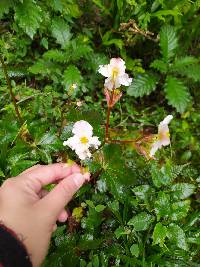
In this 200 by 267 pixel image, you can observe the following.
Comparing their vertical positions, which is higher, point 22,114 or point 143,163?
point 22,114

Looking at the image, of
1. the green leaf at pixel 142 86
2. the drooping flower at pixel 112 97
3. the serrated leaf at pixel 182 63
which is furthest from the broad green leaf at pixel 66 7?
the drooping flower at pixel 112 97

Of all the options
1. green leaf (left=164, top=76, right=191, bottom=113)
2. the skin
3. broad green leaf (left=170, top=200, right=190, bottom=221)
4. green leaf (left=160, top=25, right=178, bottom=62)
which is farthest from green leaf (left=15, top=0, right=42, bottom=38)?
broad green leaf (left=170, top=200, right=190, bottom=221)

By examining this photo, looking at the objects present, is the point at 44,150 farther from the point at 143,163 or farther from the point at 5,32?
the point at 5,32

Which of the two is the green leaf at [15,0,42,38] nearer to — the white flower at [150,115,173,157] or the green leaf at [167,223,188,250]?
the white flower at [150,115,173,157]

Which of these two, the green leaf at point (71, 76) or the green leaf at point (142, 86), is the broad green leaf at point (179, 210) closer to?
the green leaf at point (142, 86)

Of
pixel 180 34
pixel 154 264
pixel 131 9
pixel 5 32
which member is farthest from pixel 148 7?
pixel 154 264
